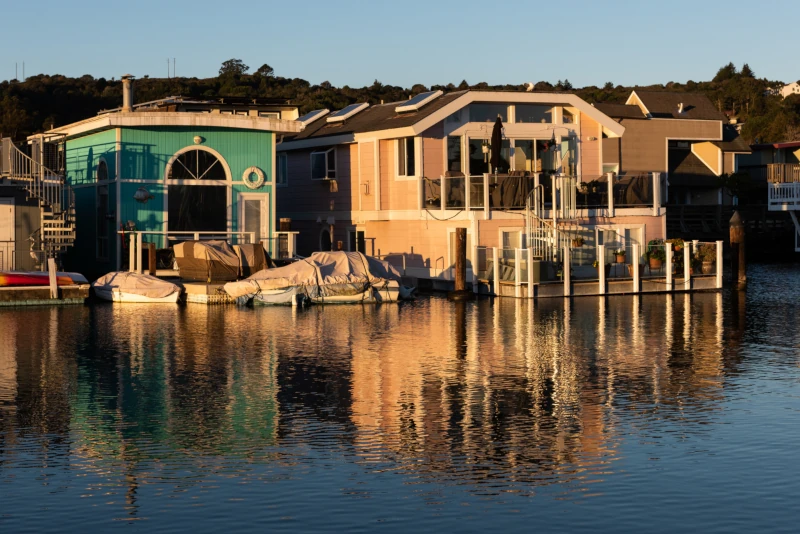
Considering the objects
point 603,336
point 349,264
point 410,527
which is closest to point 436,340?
point 603,336

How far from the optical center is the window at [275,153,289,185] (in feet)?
173

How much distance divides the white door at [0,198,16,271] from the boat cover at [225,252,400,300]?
809cm

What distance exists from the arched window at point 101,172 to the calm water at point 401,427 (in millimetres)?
13131

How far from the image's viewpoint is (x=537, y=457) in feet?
48.6

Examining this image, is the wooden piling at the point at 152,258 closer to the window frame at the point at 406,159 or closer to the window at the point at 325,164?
the window frame at the point at 406,159

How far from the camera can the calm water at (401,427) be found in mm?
12555

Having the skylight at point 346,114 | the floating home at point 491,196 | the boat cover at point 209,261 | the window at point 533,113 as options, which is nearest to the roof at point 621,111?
the skylight at point 346,114

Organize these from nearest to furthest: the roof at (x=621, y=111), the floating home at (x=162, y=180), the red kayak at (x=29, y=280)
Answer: the red kayak at (x=29, y=280), the floating home at (x=162, y=180), the roof at (x=621, y=111)

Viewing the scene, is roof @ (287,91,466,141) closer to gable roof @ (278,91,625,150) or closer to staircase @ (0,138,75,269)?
gable roof @ (278,91,625,150)

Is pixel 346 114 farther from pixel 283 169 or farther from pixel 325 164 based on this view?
pixel 283 169

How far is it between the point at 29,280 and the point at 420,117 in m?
14.7

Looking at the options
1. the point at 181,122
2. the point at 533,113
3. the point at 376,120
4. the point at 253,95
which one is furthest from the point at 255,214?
the point at 253,95

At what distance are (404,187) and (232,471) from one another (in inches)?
1176

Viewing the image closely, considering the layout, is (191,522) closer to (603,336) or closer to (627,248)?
(603,336)
